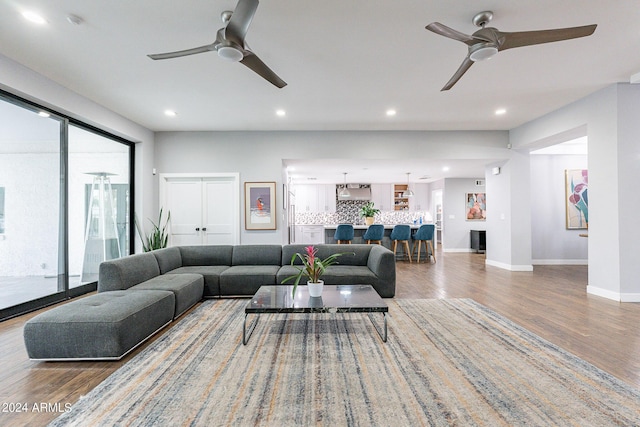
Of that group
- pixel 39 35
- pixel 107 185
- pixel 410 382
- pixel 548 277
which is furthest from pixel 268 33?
pixel 548 277

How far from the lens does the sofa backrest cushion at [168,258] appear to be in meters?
3.99

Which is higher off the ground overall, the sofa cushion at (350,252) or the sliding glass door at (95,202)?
the sliding glass door at (95,202)

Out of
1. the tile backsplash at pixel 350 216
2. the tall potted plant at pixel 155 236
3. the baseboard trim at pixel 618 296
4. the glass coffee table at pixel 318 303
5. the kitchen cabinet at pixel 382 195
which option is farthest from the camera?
the kitchen cabinet at pixel 382 195

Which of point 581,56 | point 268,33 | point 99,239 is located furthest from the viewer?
point 99,239

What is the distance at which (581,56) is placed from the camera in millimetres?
3109

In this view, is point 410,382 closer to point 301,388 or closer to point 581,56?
point 301,388

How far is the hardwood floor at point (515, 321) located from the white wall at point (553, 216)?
0.91 meters

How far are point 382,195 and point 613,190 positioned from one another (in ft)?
23.7

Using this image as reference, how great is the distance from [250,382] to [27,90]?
13.1ft

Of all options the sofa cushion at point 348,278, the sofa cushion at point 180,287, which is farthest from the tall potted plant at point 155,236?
the sofa cushion at point 348,278

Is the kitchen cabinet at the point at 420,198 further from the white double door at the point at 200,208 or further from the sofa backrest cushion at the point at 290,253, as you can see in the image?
the sofa backrest cushion at the point at 290,253

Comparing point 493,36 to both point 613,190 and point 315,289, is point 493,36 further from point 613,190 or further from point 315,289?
point 613,190

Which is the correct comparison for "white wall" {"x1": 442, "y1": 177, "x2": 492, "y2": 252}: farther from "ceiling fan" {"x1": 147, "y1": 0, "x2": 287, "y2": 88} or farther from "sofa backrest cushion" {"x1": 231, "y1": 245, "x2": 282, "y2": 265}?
"ceiling fan" {"x1": 147, "y1": 0, "x2": 287, "y2": 88}

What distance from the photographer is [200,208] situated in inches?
228
